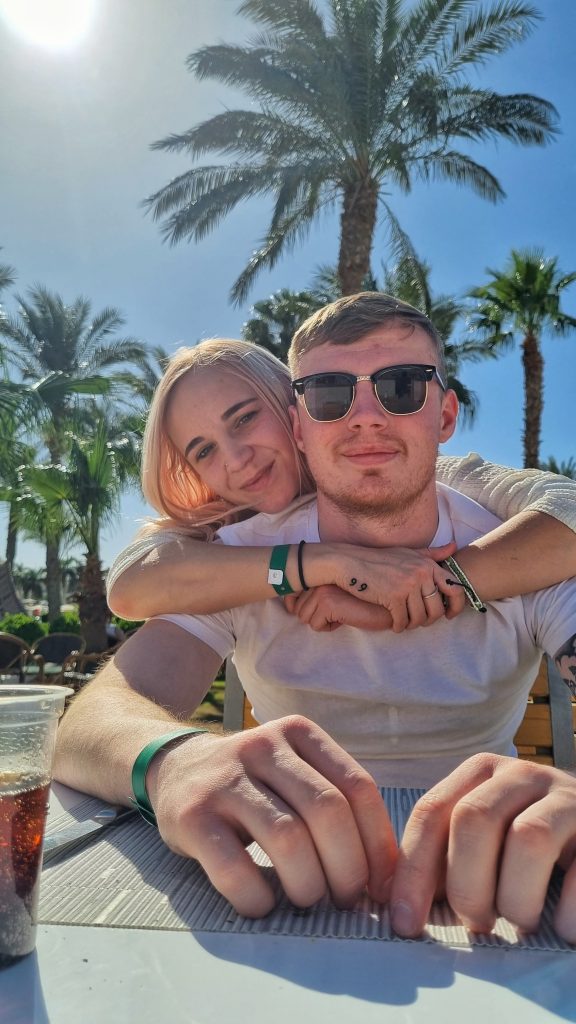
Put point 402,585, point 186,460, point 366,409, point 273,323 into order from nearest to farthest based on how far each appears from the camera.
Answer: point 402,585
point 366,409
point 186,460
point 273,323

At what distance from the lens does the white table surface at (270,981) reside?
0.60 metres

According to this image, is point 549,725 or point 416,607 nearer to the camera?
point 416,607

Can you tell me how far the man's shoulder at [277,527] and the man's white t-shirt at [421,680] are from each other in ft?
1.06

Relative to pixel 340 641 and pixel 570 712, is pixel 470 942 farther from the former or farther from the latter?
pixel 570 712

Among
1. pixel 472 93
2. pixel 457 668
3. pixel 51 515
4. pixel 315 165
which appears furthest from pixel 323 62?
pixel 457 668

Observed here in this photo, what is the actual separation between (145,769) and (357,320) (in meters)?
1.23

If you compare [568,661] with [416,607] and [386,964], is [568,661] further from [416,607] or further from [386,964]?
[386,964]

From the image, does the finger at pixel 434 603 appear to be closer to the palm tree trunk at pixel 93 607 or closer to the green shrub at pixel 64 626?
the palm tree trunk at pixel 93 607

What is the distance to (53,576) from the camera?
23.2m

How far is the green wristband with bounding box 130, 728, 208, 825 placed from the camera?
107 cm

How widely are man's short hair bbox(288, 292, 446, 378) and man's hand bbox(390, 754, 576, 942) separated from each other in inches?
49.6

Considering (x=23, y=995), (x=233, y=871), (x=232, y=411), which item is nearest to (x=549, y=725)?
(x=232, y=411)

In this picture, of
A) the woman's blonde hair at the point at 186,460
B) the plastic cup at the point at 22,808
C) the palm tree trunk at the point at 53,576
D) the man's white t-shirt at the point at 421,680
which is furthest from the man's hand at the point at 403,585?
A: the palm tree trunk at the point at 53,576

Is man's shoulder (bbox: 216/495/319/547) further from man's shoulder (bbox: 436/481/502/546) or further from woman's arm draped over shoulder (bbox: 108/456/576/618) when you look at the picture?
man's shoulder (bbox: 436/481/502/546)
